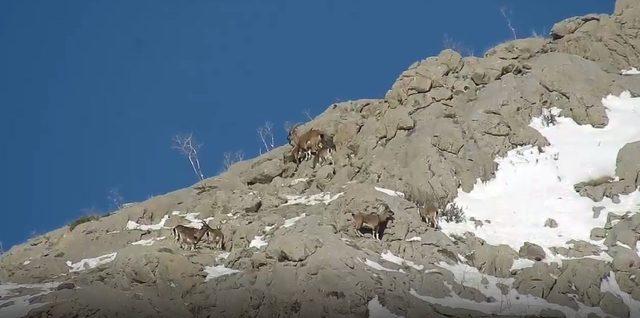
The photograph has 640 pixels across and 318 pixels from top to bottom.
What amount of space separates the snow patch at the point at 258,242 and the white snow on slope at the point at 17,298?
7790 millimetres

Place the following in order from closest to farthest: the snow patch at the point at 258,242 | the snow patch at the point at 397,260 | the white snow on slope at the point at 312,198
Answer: the snow patch at the point at 397,260 < the snow patch at the point at 258,242 < the white snow on slope at the point at 312,198

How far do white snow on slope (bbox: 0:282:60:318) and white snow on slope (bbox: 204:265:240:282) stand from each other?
5.83m

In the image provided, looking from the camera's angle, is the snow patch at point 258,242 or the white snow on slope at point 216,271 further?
the snow patch at point 258,242

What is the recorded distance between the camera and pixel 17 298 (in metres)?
26.9

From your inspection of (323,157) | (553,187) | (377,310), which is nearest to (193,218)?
(323,157)

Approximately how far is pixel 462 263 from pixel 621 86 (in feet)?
50.2

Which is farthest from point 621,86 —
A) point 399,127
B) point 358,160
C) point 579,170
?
point 358,160

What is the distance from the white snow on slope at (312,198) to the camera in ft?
108

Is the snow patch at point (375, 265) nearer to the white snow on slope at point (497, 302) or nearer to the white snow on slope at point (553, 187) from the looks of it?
the white snow on slope at point (497, 302)

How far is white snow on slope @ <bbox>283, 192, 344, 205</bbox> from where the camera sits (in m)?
33.0

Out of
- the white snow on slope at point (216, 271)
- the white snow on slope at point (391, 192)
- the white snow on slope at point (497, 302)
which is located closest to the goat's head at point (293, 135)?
the white snow on slope at point (391, 192)

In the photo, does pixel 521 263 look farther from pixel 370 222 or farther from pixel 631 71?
pixel 631 71

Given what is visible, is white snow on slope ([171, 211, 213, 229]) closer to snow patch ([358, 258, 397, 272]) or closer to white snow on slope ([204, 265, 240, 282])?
white snow on slope ([204, 265, 240, 282])

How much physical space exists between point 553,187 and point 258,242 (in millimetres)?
13177
